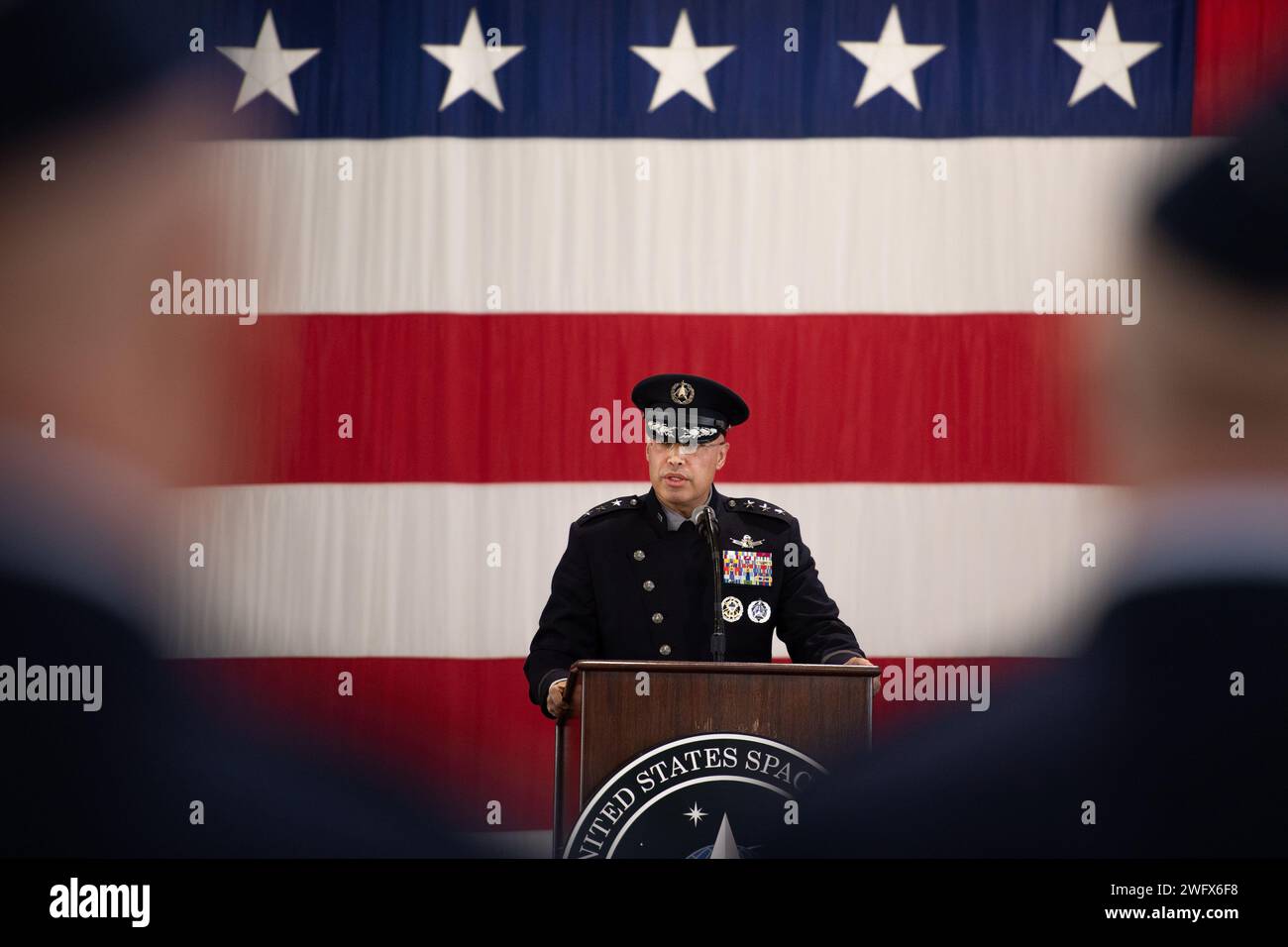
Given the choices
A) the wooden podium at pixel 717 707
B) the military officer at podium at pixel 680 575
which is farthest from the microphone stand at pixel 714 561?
the wooden podium at pixel 717 707

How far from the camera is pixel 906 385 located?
3.90 m

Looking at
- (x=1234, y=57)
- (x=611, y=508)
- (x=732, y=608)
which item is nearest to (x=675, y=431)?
(x=611, y=508)

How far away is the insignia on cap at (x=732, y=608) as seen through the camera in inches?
118

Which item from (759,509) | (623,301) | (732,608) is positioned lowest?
(732,608)

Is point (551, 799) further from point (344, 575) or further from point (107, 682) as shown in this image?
point (107, 682)

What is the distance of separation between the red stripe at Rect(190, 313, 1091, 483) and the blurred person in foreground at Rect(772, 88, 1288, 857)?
28 cm

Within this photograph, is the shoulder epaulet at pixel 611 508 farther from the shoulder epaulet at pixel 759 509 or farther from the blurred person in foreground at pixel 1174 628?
the blurred person in foreground at pixel 1174 628

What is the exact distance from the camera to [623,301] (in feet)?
12.9

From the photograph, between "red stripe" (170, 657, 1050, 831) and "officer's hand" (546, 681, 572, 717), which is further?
"red stripe" (170, 657, 1050, 831)

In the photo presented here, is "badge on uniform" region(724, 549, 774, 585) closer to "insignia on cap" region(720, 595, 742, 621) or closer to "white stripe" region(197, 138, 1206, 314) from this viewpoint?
"insignia on cap" region(720, 595, 742, 621)

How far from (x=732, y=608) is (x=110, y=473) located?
5.84ft

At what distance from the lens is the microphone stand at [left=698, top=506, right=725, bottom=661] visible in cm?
289

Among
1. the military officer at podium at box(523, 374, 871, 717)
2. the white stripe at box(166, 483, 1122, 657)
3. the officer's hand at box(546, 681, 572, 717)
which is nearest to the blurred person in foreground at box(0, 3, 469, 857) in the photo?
the white stripe at box(166, 483, 1122, 657)

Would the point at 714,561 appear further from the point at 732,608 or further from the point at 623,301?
the point at 623,301
